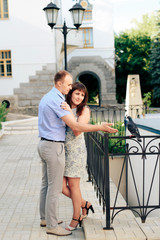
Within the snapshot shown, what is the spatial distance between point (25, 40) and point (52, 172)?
1814 centimetres

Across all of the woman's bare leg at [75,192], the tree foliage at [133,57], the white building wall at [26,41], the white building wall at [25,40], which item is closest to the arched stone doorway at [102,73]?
the tree foliage at [133,57]

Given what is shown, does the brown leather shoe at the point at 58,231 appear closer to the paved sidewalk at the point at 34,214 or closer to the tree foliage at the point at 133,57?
the paved sidewalk at the point at 34,214

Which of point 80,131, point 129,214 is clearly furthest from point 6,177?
point 80,131

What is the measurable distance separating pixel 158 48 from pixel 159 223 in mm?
32269

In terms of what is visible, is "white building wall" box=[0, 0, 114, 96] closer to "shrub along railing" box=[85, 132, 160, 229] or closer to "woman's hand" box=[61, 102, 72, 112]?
"shrub along railing" box=[85, 132, 160, 229]

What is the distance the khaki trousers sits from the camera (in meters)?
3.88

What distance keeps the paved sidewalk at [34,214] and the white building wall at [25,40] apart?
1244cm

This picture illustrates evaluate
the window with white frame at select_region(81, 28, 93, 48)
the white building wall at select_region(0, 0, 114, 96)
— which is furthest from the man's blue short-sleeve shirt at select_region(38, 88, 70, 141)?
the window with white frame at select_region(81, 28, 93, 48)

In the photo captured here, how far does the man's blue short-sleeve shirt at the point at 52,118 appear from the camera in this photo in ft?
12.7

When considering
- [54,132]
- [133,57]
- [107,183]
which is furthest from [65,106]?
[133,57]

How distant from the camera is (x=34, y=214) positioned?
4996 mm

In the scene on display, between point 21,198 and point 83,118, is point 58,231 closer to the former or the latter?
point 83,118

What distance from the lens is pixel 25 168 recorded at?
27.5 feet

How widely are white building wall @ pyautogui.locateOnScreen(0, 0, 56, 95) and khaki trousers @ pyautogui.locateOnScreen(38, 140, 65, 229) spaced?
1745 centimetres
